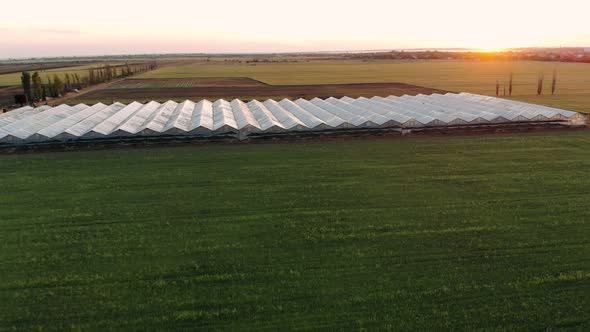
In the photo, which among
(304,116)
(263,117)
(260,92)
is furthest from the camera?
(260,92)

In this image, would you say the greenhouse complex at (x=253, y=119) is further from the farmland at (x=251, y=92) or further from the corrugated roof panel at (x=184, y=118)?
the farmland at (x=251, y=92)

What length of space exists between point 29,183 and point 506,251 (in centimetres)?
1816

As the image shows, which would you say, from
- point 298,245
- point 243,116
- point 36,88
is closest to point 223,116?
point 243,116

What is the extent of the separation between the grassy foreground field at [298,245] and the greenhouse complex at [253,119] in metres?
5.30

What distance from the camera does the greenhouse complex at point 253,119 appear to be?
26172mm

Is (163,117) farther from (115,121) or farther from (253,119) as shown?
(253,119)

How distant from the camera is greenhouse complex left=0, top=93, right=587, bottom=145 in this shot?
1030 inches

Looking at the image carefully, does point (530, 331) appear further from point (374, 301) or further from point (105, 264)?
point (105, 264)

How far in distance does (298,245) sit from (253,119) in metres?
18.4

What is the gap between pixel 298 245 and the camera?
12.4 metres

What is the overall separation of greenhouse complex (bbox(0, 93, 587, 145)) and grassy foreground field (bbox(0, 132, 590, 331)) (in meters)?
5.30

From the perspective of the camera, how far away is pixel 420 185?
57.5 ft

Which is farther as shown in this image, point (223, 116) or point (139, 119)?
point (223, 116)

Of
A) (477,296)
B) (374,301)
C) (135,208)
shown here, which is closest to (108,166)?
(135,208)
